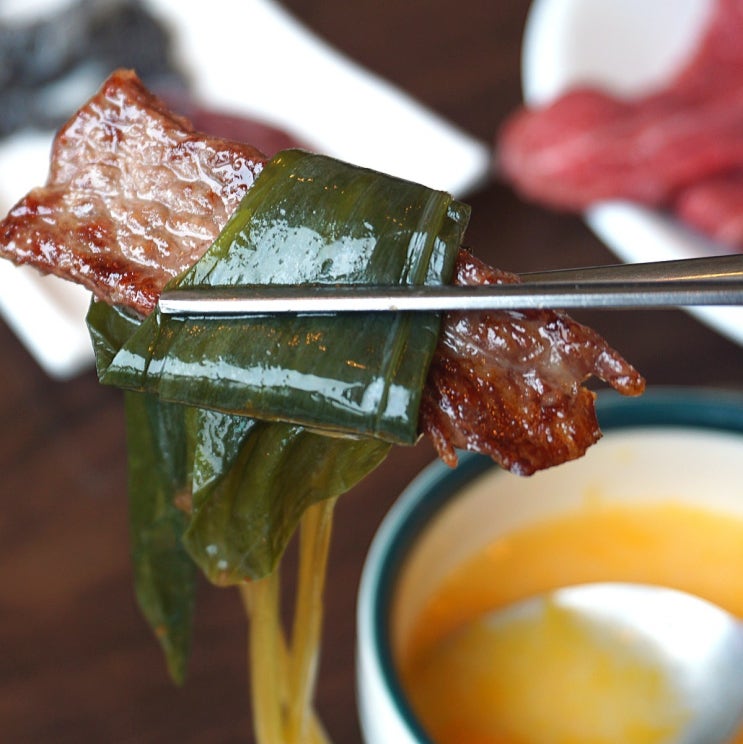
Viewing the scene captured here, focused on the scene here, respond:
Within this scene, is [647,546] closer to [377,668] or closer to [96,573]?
[377,668]

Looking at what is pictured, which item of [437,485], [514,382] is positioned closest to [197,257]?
[514,382]

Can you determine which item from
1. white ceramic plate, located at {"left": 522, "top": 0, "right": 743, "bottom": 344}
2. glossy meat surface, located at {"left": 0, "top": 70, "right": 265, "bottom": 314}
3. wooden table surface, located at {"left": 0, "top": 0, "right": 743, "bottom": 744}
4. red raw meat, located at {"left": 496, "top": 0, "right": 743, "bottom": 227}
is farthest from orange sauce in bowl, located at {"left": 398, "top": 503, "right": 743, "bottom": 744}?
red raw meat, located at {"left": 496, "top": 0, "right": 743, "bottom": 227}

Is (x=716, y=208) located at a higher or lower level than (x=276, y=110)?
higher

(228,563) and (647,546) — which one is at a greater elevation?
(228,563)

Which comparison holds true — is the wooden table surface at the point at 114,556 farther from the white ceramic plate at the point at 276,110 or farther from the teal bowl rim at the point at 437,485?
the teal bowl rim at the point at 437,485

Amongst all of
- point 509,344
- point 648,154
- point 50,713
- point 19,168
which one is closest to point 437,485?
point 509,344

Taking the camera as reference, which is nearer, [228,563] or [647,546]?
[228,563]

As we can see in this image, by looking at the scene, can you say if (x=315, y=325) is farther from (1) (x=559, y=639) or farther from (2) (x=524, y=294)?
(1) (x=559, y=639)
